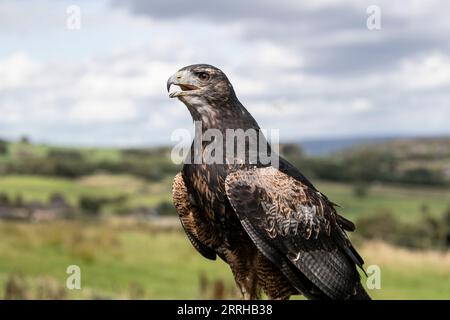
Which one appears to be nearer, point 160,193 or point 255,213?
point 255,213

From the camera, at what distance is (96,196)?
207 feet

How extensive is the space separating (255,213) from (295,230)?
50 centimetres

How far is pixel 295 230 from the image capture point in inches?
272

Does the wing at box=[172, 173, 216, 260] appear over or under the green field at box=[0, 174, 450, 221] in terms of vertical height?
under

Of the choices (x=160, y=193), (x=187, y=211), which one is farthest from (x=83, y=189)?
(x=187, y=211)

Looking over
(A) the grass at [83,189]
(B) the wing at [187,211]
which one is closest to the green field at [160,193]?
(A) the grass at [83,189]

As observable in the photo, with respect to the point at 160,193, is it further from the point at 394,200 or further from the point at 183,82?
the point at 183,82

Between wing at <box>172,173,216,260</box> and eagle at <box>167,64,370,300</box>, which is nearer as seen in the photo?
eagle at <box>167,64,370,300</box>

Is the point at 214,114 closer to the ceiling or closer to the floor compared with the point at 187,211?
closer to the ceiling

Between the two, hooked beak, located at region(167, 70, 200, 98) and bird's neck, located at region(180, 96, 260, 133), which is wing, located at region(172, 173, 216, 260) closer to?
bird's neck, located at region(180, 96, 260, 133)

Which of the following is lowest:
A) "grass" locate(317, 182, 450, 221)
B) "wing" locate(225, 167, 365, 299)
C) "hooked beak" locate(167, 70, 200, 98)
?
"wing" locate(225, 167, 365, 299)

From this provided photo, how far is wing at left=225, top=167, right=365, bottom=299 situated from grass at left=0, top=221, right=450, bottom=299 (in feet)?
44.7

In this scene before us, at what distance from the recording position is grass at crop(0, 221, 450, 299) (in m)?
23.5

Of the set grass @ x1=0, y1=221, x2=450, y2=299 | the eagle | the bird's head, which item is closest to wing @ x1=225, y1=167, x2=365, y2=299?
the eagle
